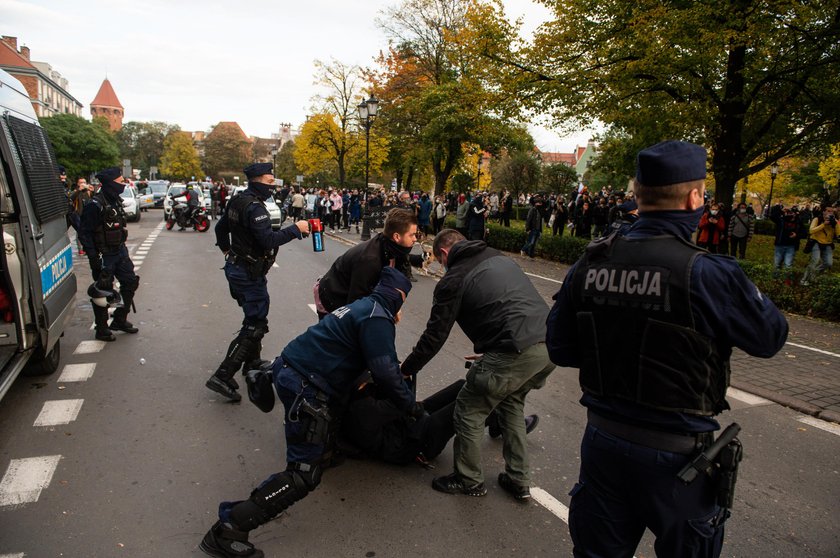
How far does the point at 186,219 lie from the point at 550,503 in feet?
67.6

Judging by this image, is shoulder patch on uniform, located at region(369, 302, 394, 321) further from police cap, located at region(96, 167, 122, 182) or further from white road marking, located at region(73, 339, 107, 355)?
police cap, located at region(96, 167, 122, 182)

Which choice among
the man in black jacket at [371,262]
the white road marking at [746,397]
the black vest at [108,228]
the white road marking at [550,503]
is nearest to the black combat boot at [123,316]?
the black vest at [108,228]

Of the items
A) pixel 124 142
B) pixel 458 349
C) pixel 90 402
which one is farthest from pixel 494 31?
pixel 124 142

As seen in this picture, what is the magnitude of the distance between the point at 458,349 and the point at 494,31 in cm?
1116

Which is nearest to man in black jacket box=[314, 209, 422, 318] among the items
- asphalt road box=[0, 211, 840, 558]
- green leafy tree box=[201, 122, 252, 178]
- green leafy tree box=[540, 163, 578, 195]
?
asphalt road box=[0, 211, 840, 558]

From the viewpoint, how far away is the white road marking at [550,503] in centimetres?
347

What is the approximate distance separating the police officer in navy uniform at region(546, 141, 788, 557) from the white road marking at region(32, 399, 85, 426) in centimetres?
429

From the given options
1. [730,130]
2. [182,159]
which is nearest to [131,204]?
[730,130]

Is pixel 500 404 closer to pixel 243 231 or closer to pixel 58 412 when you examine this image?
pixel 243 231

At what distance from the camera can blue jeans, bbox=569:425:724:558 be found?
1.87 meters

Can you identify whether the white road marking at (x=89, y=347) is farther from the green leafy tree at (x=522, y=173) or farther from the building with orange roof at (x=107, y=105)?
the building with orange roof at (x=107, y=105)

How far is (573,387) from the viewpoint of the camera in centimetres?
593

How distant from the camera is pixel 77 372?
18.6 feet

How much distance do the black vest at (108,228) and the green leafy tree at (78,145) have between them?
6397cm
